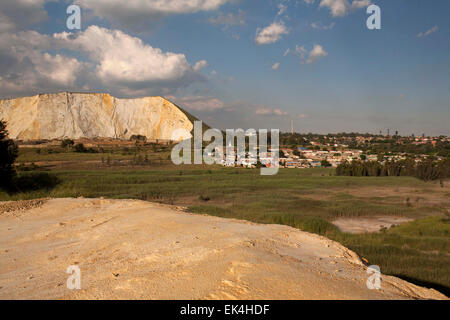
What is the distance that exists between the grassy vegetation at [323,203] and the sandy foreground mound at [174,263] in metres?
3.22

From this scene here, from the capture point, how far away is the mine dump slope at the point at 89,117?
62.7m

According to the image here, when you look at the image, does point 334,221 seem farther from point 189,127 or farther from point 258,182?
point 189,127

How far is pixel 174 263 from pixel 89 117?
67769 millimetres

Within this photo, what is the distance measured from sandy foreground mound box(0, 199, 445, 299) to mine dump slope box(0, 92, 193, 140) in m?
61.0

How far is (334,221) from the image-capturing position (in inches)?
661

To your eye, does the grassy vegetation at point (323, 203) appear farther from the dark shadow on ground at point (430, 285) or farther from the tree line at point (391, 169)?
the tree line at point (391, 169)

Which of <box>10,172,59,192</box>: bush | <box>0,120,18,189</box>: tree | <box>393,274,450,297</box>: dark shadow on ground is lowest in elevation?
<box>393,274,450,297</box>: dark shadow on ground

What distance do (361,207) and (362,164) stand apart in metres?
23.8

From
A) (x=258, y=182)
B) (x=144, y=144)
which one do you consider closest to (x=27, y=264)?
(x=258, y=182)

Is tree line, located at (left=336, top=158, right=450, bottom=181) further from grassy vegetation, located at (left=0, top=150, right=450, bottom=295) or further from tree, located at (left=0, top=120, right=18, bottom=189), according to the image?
tree, located at (left=0, top=120, right=18, bottom=189)

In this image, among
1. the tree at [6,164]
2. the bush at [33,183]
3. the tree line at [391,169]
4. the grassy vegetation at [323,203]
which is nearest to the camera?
the grassy vegetation at [323,203]

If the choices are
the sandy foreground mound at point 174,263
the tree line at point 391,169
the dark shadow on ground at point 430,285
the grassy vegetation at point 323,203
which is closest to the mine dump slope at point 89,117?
the grassy vegetation at point 323,203

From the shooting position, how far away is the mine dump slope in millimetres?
62656

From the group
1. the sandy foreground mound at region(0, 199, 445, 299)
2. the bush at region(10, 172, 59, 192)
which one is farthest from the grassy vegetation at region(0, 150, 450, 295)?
the sandy foreground mound at region(0, 199, 445, 299)
